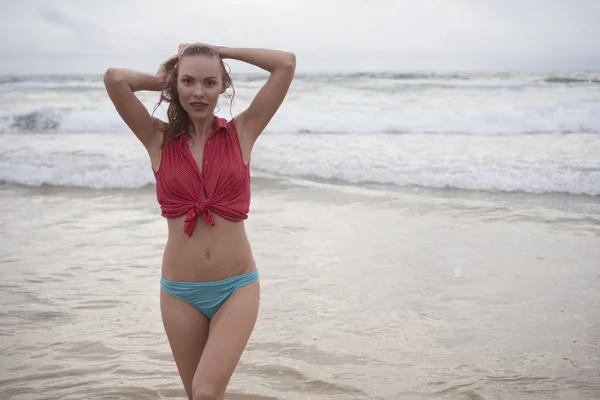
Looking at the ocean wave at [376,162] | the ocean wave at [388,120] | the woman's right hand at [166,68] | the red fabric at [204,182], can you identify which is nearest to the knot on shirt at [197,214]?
the red fabric at [204,182]

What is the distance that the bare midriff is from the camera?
10.2 feet

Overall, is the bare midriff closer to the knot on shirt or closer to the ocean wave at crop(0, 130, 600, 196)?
the knot on shirt

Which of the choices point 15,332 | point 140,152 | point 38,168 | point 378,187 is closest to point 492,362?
point 15,332

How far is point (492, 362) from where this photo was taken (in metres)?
4.75

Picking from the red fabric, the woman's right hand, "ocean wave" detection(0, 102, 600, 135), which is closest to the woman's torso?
the red fabric

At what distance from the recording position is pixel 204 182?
309cm

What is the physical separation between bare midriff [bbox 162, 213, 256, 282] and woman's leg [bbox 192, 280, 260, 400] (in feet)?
0.38

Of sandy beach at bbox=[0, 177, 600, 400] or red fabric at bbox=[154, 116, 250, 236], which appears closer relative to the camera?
red fabric at bbox=[154, 116, 250, 236]

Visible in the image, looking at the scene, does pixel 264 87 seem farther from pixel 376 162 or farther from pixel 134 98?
pixel 376 162

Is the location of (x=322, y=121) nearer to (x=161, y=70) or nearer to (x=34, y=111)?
(x=34, y=111)

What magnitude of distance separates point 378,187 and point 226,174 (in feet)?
27.3

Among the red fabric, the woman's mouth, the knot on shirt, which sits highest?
the woman's mouth

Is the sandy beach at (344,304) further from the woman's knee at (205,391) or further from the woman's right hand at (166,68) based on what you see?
the woman's right hand at (166,68)

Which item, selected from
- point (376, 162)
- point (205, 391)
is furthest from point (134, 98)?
point (376, 162)
